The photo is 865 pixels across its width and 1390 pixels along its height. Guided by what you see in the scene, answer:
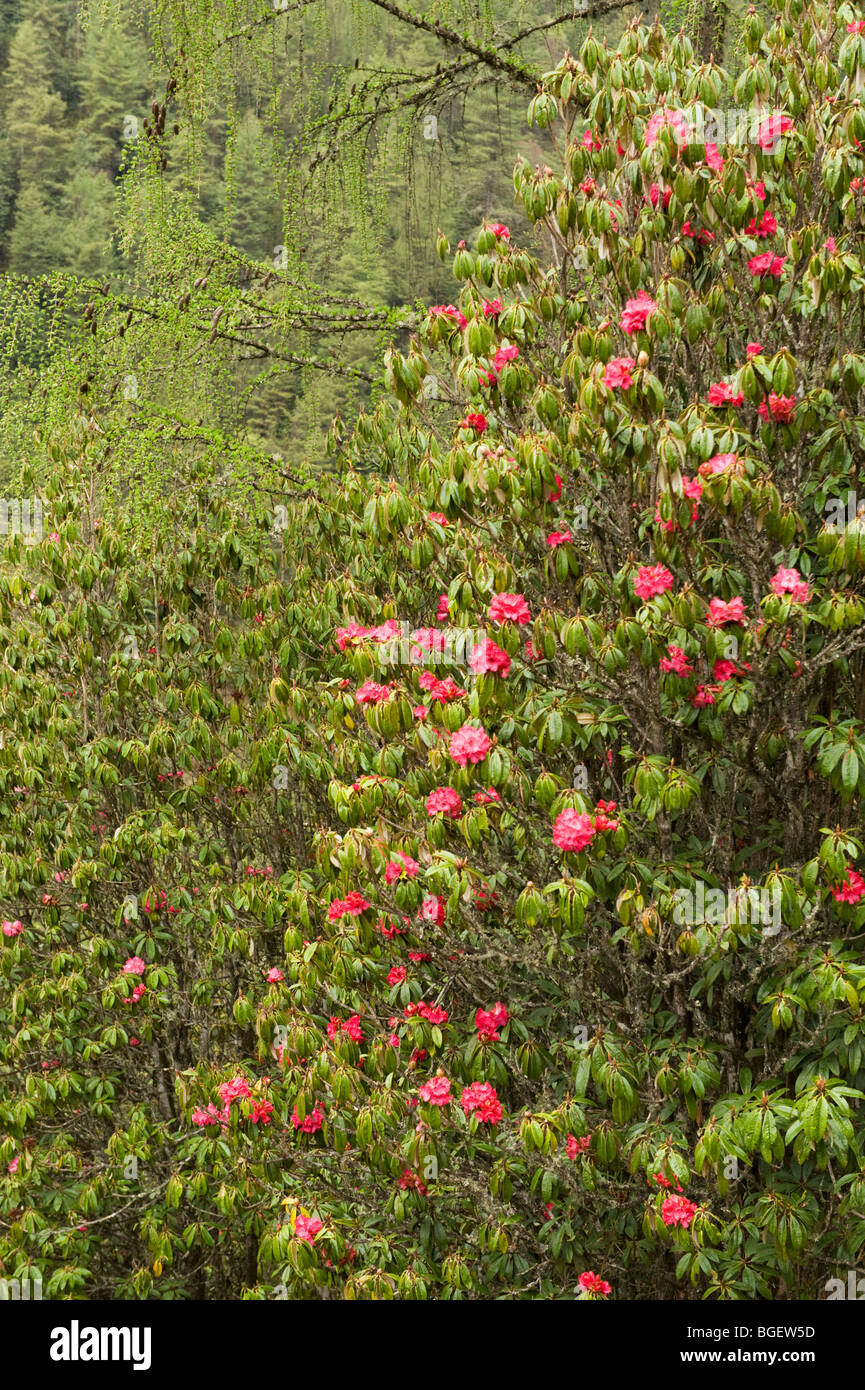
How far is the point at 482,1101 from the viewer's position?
303cm

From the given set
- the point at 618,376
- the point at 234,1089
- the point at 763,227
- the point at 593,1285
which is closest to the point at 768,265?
the point at 763,227

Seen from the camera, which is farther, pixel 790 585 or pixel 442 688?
pixel 442 688

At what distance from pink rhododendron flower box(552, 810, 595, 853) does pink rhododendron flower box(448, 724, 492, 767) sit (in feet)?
0.81

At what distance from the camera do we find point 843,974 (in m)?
2.47

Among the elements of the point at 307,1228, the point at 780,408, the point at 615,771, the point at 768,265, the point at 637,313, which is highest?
the point at 768,265

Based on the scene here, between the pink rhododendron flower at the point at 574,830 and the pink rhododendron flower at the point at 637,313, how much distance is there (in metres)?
1.22

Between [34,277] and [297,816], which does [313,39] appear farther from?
[297,816]

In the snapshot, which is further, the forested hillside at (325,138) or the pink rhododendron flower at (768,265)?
the forested hillside at (325,138)

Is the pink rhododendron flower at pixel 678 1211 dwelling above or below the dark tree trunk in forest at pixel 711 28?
below

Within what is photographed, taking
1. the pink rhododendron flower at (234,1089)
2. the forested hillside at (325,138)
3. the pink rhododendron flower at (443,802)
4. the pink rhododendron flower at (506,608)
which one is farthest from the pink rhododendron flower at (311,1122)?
the forested hillside at (325,138)

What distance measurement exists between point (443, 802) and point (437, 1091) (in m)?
0.80

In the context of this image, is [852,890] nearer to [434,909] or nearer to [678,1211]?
[678,1211]

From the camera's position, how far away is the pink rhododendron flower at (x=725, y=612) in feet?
8.77

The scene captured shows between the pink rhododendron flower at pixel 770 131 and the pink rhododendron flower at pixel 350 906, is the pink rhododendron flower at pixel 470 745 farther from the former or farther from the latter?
the pink rhododendron flower at pixel 770 131
